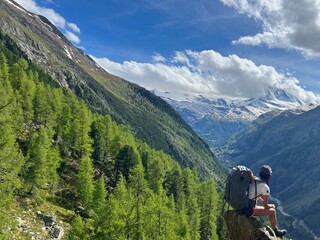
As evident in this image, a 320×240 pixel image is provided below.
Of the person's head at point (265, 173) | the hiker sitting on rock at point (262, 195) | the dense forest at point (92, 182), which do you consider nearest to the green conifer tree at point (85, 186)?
the dense forest at point (92, 182)

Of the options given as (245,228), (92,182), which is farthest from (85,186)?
(245,228)

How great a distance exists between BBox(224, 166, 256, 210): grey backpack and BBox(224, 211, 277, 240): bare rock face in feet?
2.79

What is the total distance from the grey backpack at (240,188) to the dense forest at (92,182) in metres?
17.2

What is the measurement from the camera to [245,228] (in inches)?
683

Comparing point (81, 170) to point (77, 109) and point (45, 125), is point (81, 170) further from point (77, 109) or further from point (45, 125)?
point (77, 109)

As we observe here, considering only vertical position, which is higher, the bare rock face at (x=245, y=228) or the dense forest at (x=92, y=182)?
the bare rock face at (x=245, y=228)

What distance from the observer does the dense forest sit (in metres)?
48.9

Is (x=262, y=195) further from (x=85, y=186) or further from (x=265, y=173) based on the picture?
(x=85, y=186)

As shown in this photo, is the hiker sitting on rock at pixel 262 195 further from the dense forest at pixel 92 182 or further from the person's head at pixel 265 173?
the dense forest at pixel 92 182

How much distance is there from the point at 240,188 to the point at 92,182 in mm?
57233

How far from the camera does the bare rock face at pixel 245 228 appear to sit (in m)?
16.5

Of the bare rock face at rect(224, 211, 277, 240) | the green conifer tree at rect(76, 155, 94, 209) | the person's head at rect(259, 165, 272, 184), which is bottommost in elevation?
the green conifer tree at rect(76, 155, 94, 209)

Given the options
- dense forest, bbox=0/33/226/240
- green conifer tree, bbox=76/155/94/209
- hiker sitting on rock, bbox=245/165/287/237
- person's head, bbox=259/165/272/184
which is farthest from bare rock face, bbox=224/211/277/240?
green conifer tree, bbox=76/155/94/209

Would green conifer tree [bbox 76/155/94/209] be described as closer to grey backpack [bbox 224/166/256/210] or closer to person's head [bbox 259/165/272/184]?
grey backpack [bbox 224/166/256/210]
